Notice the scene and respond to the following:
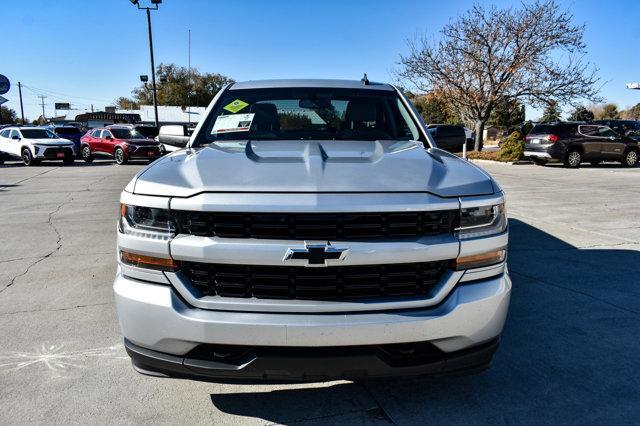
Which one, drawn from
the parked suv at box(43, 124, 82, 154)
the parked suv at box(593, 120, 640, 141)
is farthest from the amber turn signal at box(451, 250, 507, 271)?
the parked suv at box(43, 124, 82, 154)

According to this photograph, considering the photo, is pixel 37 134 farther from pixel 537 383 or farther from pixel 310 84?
pixel 537 383

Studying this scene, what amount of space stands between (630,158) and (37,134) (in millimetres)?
25103

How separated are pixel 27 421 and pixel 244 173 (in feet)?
5.81

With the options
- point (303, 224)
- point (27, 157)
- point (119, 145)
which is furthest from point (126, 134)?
point (303, 224)

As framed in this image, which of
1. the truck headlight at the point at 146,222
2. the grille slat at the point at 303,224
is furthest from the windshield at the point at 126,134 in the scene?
the grille slat at the point at 303,224

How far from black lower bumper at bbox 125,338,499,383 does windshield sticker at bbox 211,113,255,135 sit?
1.88m

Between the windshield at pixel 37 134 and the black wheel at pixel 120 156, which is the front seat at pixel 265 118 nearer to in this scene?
the black wheel at pixel 120 156

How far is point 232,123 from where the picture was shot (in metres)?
3.69

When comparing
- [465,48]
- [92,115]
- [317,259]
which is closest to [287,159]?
[317,259]

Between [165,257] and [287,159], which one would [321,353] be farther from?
[287,159]

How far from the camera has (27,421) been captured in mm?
2529

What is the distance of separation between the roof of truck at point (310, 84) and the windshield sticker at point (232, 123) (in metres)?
0.43

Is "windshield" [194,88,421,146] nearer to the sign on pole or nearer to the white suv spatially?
the white suv

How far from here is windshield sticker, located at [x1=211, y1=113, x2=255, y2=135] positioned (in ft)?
11.9
